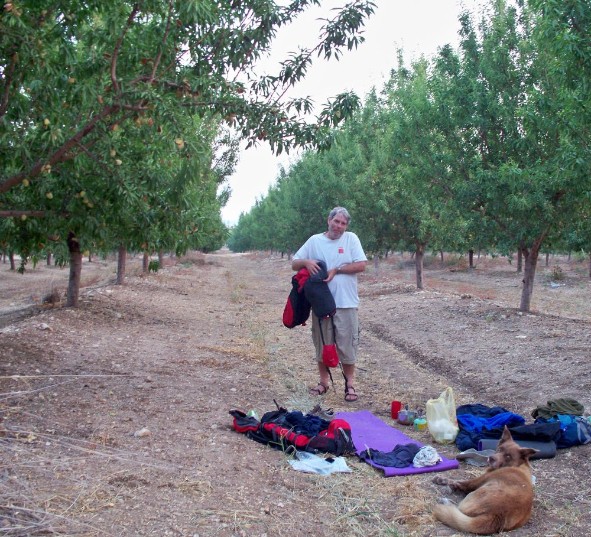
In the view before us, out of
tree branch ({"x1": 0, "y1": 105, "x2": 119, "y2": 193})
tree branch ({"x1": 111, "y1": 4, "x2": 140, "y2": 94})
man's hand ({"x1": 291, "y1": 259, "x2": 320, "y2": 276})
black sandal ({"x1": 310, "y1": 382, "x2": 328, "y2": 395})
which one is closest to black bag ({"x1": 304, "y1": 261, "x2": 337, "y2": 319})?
man's hand ({"x1": 291, "y1": 259, "x2": 320, "y2": 276})

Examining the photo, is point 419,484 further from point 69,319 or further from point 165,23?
point 69,319

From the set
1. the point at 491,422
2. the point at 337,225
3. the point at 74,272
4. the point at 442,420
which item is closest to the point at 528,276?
the point at 337,225

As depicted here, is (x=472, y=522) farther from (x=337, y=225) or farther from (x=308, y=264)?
(x=337, y=225)

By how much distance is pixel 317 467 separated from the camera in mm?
4969

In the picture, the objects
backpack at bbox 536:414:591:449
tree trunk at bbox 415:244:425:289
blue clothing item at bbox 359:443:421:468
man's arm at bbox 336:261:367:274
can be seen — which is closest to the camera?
blue clothing item at bbox 359:443:421:468

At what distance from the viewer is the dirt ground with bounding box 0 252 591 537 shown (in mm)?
3856

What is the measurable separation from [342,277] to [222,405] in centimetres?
190

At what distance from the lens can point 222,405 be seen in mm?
6621

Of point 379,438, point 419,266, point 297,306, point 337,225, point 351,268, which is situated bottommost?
point 379,438

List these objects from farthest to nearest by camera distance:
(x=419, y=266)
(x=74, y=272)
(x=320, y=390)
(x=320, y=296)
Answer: (x=419, y=266) → (x=74, y=272) → (x=320, y=390) → (x=320, y=296)

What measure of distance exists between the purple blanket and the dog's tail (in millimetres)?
926

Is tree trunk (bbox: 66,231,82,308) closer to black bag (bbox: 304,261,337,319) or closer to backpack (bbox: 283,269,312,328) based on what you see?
backpack (bbox: 283,269,312,328)

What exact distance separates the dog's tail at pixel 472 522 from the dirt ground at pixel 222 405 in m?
0.09

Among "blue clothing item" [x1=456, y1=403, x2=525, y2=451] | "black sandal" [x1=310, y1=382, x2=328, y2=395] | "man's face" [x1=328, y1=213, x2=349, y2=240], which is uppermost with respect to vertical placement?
"man's face" [x1=328, y1=213, x2=349, y2=240]
